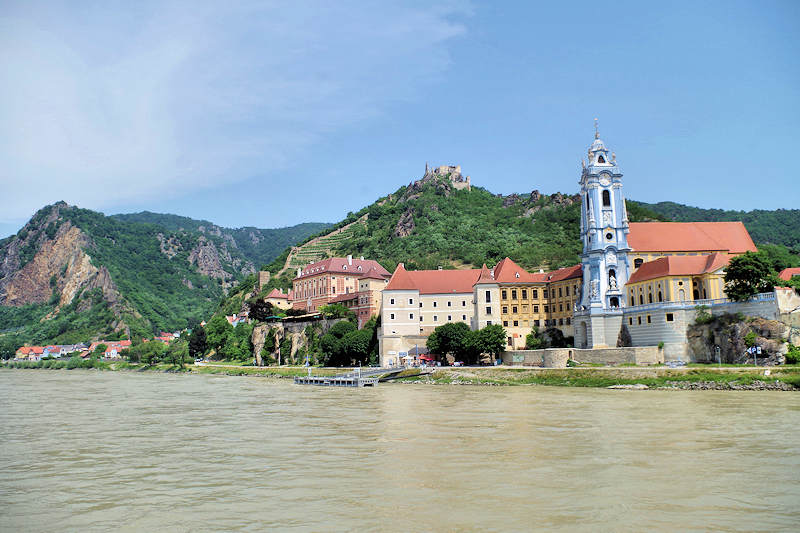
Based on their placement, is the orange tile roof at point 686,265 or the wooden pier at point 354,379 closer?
the orange tile roof at point 686,265

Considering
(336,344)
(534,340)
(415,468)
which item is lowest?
(415,468)

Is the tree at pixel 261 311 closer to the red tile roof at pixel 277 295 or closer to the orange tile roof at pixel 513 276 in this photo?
the red tile roof at pixel 277 295

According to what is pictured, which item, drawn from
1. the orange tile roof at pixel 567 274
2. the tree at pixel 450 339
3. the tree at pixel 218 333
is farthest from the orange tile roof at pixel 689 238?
the tree at pixel 218 333

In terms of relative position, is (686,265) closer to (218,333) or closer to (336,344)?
(336,344)

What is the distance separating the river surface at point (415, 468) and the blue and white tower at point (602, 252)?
21155 mm

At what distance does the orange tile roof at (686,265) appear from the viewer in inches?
1981

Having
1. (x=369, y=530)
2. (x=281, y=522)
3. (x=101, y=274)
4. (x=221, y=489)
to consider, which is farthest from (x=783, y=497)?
(x=101, y=274)

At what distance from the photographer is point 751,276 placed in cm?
4522

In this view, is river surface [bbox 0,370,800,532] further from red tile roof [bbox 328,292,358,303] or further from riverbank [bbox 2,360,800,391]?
red tile roof [bbox 328,292,358,303]

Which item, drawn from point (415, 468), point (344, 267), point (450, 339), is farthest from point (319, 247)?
point (415, 468)

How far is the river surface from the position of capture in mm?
13914

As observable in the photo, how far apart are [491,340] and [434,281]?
1505 cm

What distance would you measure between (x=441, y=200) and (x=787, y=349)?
4102 inches

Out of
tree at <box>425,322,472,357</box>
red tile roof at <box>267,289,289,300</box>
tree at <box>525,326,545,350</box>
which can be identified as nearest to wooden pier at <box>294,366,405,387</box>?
tree at <box>425,322,472,357</box>
